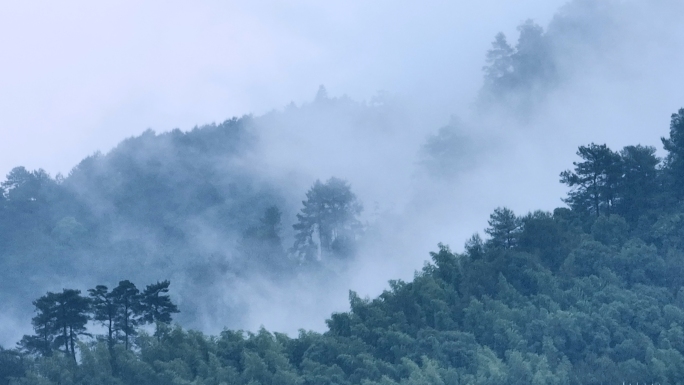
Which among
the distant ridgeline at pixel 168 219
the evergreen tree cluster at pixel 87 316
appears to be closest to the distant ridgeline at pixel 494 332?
the evergreen tree cluster at pixel 87 316

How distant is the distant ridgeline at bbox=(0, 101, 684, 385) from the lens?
101 ft

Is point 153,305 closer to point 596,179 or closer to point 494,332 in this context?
point 494,332

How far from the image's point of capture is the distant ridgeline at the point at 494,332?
1209 inches

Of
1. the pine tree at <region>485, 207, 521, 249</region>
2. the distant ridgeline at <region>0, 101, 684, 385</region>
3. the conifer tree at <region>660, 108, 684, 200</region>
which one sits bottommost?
the distant ridgeline at <region>0, 101, 684, 385</region>

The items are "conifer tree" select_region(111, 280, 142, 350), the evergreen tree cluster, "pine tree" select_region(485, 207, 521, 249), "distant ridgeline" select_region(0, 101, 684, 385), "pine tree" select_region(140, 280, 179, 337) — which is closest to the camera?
"distant ridgeline" select_region(0, 101, 684, 385)

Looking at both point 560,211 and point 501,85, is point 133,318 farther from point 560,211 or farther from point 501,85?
point 501,85

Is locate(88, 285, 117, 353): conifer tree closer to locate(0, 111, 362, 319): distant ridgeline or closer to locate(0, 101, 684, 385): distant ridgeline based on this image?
locate(0, 101, 684, 385): distant ridgeline

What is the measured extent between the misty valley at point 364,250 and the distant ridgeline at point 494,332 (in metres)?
0.07

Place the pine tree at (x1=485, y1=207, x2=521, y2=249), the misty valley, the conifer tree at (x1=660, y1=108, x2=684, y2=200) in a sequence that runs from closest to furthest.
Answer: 1. the misty valley
2. the pine tree at (x1=485, y1=207, x2=521, y2=249)
3. the conifer tree at (x1=660, y1=108, x2=684, y2=200)

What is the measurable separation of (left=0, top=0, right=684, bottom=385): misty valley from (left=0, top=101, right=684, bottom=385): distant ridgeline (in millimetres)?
67

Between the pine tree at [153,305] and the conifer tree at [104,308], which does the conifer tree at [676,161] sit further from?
the conifer tree at [104,308]

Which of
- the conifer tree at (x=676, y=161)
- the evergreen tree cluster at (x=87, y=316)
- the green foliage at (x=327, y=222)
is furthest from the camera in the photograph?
the green foliage at (x=327, y=222)

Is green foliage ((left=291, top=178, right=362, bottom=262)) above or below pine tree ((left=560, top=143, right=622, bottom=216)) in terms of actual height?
above

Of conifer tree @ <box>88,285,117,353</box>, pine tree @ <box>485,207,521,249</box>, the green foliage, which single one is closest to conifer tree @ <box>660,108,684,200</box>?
pine tree @ <box>485,207,521,249</box>
